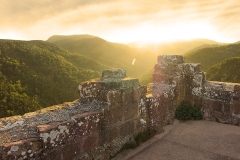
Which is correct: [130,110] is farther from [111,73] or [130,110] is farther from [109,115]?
[111,73]

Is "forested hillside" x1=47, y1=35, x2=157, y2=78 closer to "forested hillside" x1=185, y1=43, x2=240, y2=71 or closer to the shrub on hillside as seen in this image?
→ "forested hillside" x1=185, y1=43, x2=240, y2=71

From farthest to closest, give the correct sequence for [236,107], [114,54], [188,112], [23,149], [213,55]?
[114,54], [213,55], [188,112], [236,107], [23,149]

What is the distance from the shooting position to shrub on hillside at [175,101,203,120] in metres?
5.40

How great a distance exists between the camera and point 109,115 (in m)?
3.37

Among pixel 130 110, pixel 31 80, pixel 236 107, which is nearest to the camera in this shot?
pixel 130 110

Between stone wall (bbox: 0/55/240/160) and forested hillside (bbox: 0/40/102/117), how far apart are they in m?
14.0

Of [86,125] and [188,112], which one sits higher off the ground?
[86,125]

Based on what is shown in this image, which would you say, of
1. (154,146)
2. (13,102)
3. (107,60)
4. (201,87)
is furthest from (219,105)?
(107,60)

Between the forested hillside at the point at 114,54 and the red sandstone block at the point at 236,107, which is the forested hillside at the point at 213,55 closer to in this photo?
the red sandstone block at the point at 236,107

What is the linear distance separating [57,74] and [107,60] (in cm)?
3740

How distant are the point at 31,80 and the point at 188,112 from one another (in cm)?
2145

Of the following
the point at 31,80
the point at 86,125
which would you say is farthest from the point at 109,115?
the point at 31,80

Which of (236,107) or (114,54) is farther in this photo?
(114,54)

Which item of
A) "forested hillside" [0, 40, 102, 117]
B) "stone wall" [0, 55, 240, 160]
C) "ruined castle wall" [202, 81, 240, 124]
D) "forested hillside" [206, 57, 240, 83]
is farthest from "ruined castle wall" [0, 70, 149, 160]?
"forested hillside" [0, 40, 102, 117]
